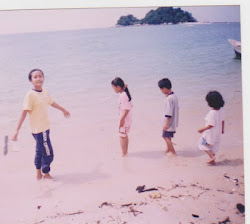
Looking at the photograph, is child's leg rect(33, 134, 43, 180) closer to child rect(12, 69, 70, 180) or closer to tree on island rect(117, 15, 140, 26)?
child rect(12, 69, 70, 180)

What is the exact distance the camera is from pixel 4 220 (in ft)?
7.17

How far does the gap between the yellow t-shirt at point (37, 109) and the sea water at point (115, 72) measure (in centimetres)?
26

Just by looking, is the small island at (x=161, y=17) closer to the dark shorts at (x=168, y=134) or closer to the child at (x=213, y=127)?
the child at (x=213, y=127)

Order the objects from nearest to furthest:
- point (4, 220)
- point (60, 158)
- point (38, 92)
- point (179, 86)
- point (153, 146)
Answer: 1. point (4, 220)
2. point (38, 92)
3. point (60, 158)
4. point (153, 146)
5. point (179, 86)

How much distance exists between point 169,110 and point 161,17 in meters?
0.85

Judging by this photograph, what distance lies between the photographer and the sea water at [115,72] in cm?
270

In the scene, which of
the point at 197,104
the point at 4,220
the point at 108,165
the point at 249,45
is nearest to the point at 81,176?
the point at 108,165

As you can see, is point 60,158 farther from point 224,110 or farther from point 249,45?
point 249,45

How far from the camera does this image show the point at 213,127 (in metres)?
2.62

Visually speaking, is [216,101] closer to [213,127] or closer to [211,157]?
Result: [213,127]

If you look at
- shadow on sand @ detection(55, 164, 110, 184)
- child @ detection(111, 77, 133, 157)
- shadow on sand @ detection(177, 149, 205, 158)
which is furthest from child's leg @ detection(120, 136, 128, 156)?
shadow on sand @ detection(177, 149, 205, 158)

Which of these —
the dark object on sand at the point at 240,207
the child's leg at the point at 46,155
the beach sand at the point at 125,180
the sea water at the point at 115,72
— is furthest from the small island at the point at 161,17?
the dark object on sand at the point at 240,207

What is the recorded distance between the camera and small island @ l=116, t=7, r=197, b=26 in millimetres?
2631

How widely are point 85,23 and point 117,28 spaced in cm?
29
